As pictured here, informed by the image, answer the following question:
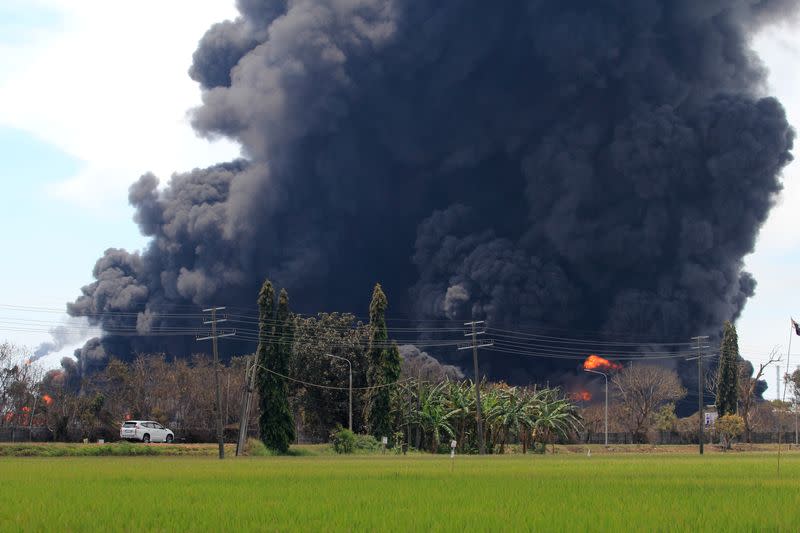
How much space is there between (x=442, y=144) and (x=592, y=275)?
28680 millimetres

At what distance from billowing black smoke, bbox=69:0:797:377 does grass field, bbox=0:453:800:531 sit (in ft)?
327

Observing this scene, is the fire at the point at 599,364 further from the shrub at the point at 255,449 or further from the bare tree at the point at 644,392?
the shrub at the point at 255,449

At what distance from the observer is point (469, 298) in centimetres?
13312

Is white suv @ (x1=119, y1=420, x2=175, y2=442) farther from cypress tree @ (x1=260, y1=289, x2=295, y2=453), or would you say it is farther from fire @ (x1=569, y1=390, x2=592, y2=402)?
fire @ (x1=569, y1=390, x2=592, y2=402)

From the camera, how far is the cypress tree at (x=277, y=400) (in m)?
70.1

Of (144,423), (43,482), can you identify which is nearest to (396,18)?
(144,423)

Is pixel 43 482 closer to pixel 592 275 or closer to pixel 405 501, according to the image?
pixel 405 501

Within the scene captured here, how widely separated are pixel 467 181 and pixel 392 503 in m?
130

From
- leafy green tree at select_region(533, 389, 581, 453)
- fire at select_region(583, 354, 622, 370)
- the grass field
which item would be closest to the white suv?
leafy green tree at select_region(533, 389, 581, 453)

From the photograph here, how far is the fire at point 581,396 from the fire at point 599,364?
125 inches

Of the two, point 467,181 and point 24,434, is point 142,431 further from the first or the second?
point 467,181

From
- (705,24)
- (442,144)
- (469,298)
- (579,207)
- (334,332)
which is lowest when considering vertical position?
(334,332)

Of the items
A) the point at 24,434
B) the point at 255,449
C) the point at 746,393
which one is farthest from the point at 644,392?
the point at 24,434

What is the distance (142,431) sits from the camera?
244 ft
